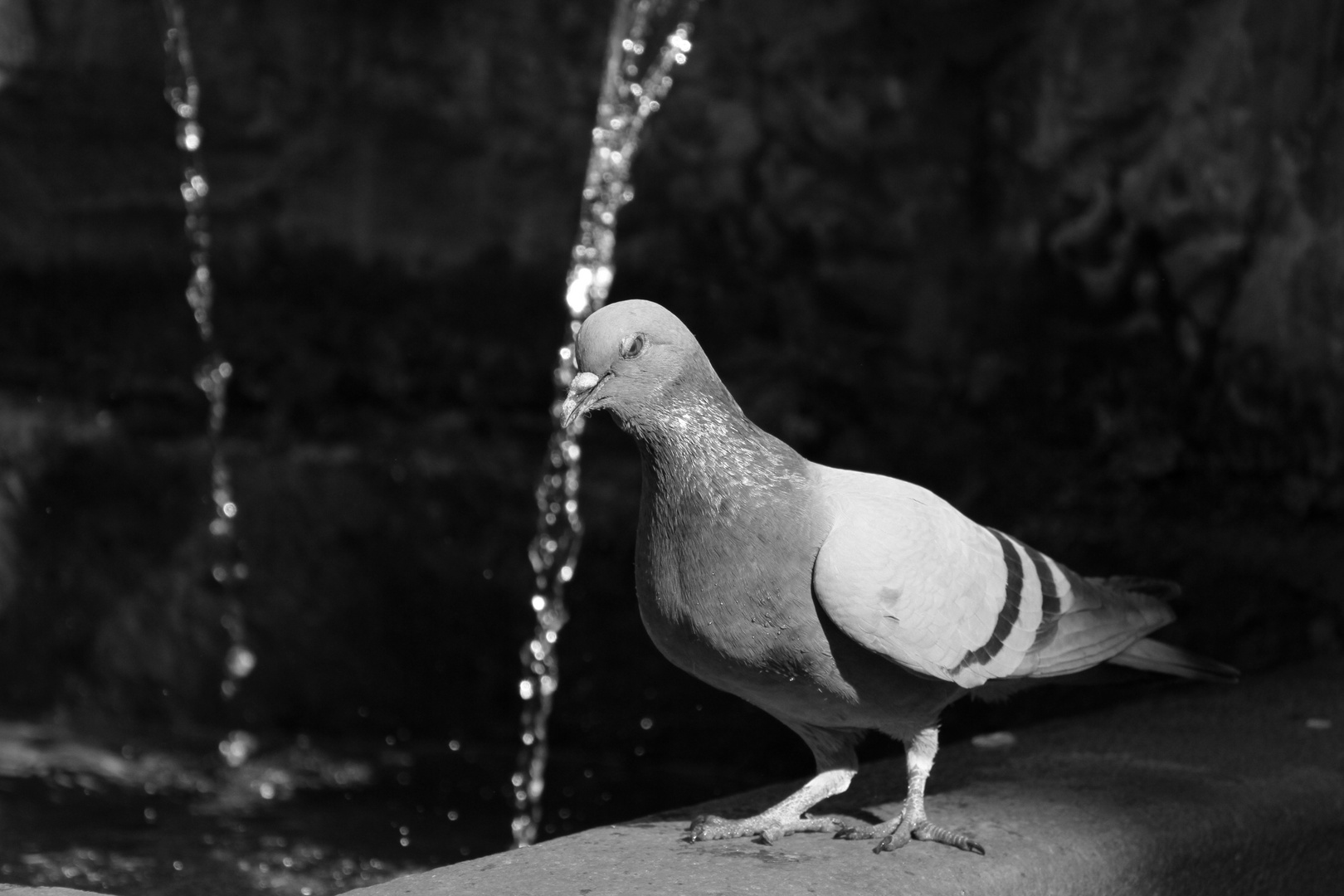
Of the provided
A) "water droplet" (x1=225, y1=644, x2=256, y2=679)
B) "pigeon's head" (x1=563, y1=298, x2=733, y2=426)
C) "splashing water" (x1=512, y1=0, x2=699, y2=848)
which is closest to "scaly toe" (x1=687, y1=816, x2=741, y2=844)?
"pigeon's head" (x1=563, y1=298, x2=733, y2=426)

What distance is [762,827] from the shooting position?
2248 mm

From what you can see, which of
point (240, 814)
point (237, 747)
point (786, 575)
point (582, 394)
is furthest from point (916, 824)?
point (237, 747)

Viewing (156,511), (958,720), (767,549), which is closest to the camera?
(767,549)

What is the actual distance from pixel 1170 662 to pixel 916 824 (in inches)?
25.2

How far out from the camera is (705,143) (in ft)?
13.5

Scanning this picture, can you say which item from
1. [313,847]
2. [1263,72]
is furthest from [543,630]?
[1263,72]

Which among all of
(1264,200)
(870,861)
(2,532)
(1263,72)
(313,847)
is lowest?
(313,847)

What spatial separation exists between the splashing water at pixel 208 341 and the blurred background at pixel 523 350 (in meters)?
0.04

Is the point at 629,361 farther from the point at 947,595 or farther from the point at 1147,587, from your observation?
the point at 1147,587

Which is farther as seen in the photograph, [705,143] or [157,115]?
[157,115]

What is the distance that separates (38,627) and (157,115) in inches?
63.3

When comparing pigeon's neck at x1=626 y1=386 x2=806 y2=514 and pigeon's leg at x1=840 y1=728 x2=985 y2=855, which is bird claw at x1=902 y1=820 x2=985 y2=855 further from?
pigeon's neck at x1=626 y1=386 x2=806 y2=514

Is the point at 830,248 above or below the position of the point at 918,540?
above

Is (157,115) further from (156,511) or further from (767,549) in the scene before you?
(767,549)
